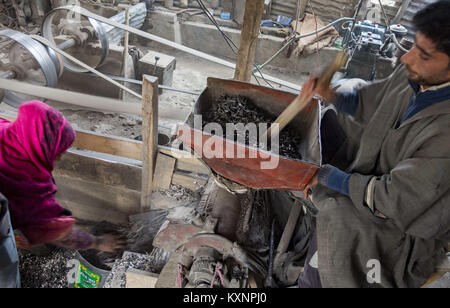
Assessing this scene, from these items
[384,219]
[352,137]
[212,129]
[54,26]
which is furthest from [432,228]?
[54,26]

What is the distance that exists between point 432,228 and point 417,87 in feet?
2.11

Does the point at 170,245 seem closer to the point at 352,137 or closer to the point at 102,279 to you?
the point at 102,279

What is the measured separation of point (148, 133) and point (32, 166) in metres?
0.81

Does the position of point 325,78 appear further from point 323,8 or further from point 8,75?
point 323,8

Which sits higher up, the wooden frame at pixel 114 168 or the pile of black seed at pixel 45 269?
the wooden frame at pixel 114 168

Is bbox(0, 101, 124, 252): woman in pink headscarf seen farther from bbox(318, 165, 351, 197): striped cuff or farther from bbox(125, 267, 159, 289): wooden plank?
bbox(318, 165, 351, 197): striped cuff

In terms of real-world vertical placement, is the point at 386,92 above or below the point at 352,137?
above

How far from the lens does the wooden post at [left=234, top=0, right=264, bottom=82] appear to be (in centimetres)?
231

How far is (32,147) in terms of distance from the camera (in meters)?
1.70

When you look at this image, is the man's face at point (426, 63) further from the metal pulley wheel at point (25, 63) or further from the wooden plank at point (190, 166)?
the metal pulley wheel at point (25, 63)

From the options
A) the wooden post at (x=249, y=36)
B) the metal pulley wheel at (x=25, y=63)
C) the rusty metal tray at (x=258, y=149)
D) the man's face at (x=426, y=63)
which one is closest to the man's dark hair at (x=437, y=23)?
the man's face at (x=426, y=63)

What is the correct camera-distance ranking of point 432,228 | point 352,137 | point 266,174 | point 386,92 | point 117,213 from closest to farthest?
point 432,228
point 266,174
point 386,92
point 352,137
point 117,213

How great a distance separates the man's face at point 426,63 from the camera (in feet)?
3.90
